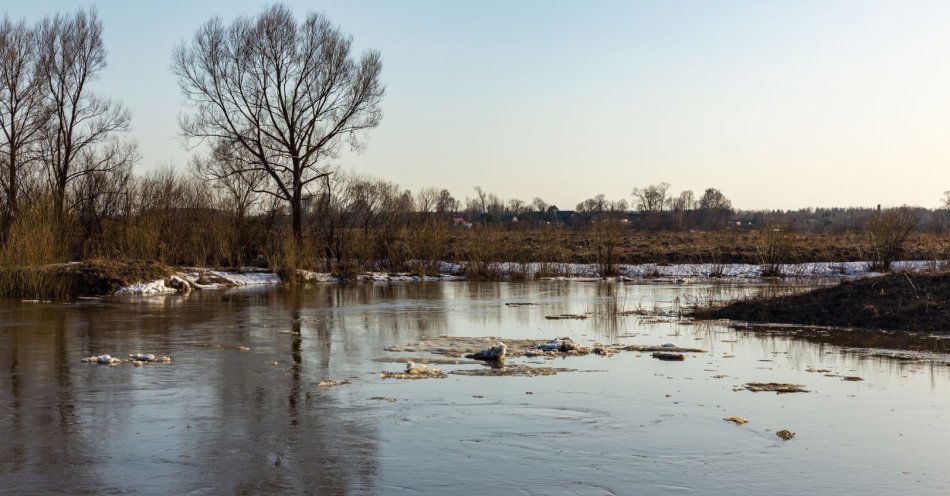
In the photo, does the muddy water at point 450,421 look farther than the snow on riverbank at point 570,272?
No

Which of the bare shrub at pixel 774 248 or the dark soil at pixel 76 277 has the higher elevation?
the bare shrub at pixel 774 248

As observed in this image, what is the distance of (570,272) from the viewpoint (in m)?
36.6

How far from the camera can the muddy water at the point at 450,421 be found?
6203mm

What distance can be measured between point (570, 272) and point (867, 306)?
68.2 feet

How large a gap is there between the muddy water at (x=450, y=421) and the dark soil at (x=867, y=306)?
2337mm

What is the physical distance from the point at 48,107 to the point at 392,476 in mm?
36333

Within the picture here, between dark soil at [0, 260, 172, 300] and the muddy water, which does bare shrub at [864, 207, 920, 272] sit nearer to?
the muddy water

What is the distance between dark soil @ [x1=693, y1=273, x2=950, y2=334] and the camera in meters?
15.3

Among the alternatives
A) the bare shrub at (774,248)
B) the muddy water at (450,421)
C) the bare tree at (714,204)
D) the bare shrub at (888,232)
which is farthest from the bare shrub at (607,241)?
the bare tree at (714,204)

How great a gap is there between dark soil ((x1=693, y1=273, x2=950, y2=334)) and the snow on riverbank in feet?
48.0

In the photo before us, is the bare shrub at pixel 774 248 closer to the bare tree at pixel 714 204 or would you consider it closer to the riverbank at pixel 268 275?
the riverbank at pixel 268 275

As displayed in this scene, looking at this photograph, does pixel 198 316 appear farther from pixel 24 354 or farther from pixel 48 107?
pixel 48 107

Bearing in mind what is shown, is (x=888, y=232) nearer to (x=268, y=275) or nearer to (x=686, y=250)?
(x=686, y=250)

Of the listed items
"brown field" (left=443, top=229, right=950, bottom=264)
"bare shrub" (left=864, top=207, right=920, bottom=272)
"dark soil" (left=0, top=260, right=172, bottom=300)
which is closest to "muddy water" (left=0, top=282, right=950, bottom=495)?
"dark soil" (left=0, top=260, right=172, bottom=300)
